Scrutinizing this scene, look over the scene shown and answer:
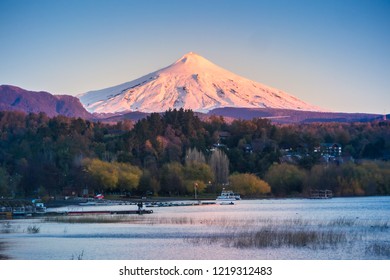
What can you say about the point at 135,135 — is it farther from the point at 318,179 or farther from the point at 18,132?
the point at 318,179

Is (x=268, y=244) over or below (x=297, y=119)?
below

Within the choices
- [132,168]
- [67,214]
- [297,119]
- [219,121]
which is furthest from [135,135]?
[297,119]

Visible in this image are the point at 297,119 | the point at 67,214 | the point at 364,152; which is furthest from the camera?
the point at 297,119

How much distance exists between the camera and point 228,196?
2707 inches

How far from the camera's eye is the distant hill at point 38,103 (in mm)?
122938

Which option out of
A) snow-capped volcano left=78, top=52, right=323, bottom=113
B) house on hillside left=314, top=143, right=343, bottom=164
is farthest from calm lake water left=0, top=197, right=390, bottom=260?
snow-capped volcano left=78, top=52, right=323, bottom=113

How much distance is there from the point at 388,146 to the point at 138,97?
64.4 metres

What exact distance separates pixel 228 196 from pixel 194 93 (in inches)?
2806

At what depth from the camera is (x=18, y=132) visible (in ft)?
305

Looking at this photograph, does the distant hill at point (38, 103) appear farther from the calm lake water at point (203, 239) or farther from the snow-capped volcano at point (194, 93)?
the calm lake water at point (203, 239)

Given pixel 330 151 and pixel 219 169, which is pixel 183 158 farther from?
pixel 330 151

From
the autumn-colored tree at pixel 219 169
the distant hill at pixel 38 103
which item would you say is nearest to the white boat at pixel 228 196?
the autumn-colored tree at pixel 219 169

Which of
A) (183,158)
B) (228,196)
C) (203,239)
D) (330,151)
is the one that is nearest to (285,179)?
(228,196)

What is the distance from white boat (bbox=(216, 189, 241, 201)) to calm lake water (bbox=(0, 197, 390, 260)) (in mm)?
26180
